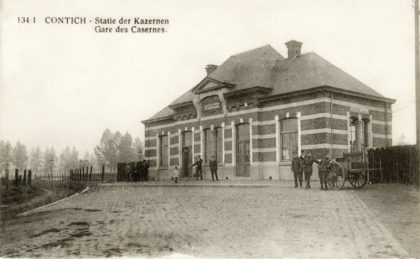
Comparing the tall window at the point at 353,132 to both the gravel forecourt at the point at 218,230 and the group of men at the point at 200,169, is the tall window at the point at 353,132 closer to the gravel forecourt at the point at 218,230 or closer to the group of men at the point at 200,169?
the group of men at the point at 200,169

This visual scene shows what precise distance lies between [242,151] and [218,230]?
1515 centimetres

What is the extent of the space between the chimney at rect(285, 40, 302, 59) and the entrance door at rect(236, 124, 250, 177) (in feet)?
14.7

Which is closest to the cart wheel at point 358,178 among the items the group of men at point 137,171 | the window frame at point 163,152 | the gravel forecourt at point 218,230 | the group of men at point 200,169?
the gravel forecourt at point 218,230

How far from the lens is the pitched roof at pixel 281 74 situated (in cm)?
2097

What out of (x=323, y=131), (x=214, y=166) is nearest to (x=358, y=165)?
(x=323, y=131)

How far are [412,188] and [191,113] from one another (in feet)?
48.4

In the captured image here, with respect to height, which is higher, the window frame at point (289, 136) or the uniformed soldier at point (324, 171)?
the window frame at point (289, 136)

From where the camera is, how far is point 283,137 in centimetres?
2175

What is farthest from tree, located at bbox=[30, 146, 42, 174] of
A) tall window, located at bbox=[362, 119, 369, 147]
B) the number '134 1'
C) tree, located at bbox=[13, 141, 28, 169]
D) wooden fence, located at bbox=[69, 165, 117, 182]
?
the number '134 1'

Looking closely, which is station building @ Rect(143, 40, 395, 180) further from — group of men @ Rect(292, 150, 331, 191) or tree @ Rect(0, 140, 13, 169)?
tree @ Rect(0, 140, 13, 169)

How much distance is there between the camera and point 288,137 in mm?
21516

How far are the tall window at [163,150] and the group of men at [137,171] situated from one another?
1.89 meters

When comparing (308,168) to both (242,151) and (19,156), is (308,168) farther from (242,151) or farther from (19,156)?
(19,156)

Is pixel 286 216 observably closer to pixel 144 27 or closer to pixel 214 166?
pixel 144 27
